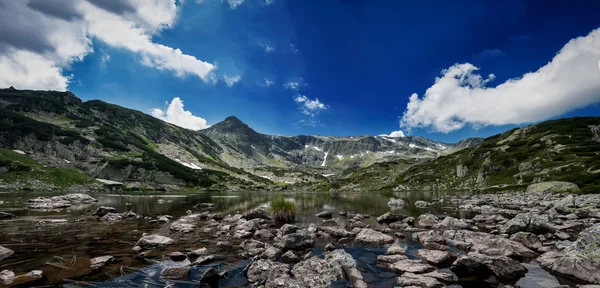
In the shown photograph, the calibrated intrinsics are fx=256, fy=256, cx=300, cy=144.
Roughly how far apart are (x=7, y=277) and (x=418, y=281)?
56.8 feet

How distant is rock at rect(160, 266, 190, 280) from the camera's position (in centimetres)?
1171

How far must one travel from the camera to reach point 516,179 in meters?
90.6

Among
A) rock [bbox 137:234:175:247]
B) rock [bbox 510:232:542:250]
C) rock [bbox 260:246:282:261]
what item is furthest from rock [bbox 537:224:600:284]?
rock [bbox 137:234:175:247]

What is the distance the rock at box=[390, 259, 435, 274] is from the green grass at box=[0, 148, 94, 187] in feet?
522

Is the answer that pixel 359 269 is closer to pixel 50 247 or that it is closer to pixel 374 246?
pixel 374 246

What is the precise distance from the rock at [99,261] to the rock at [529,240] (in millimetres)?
24479

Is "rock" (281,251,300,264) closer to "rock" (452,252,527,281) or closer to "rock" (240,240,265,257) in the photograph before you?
"rock" (240,240,265,257)

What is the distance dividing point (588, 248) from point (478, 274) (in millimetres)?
4935

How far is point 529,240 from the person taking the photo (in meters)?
16.3

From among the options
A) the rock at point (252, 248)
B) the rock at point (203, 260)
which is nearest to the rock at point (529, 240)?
the rock at point (252, 248)

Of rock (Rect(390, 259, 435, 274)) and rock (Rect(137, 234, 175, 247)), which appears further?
rock (Rect(137, 234, 175, 247))

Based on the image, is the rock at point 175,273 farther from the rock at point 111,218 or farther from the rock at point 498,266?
the rock at point 111,218

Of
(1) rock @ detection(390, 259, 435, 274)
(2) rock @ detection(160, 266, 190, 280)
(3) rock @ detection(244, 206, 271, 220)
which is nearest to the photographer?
(2) rock @ detection(160, 266, 190, 280)

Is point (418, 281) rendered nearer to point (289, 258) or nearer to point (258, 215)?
point (289, 258)
